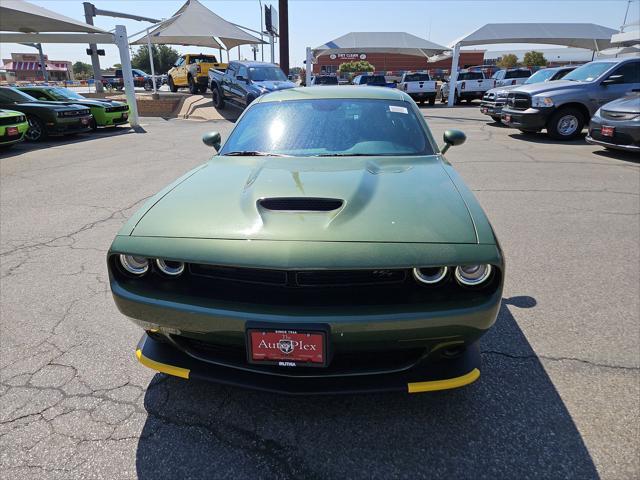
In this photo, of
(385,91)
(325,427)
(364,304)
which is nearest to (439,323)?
(364,304)

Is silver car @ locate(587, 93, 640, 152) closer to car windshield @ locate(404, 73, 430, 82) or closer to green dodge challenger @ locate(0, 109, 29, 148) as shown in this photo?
green dodge challenger @ locate(0, 109, 29, 148)

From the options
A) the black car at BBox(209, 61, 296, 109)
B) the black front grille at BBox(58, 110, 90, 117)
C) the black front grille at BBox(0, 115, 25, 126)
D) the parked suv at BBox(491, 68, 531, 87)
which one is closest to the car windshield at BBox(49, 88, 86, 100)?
the black front grille at BBox(58, 110, 90, 117)

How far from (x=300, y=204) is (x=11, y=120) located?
1051cm

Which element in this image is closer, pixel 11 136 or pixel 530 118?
pixel 11 136

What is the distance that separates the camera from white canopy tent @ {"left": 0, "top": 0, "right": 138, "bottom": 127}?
13966 mm

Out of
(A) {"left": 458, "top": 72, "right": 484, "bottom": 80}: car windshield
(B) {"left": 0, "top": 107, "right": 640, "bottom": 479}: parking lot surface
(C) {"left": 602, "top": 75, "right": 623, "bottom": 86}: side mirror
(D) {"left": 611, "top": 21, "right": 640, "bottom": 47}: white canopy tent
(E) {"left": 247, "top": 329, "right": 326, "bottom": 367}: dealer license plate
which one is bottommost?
(B) {"left": 0, "top": 107, "right": 640, "bottom": 479}: parking lot surface

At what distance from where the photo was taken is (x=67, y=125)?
37.2 feet

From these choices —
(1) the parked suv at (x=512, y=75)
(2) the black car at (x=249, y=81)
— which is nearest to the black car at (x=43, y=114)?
(2) the black car at (x=249, y=81)

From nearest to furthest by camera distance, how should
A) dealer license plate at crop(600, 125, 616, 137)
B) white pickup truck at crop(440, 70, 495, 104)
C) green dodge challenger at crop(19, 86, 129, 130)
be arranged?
dealer license plate at crop(600, 125, 616, 137)
green dodge challenger at crop(19, 86, 129, 130)
white pickup truck at crop(440, 70, 495, 104)

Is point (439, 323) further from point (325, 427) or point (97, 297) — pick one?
point (97, 297)

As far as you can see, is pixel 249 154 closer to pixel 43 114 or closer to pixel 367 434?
pixel 367 434

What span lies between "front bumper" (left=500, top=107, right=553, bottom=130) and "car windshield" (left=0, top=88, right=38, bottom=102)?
13.3 meters

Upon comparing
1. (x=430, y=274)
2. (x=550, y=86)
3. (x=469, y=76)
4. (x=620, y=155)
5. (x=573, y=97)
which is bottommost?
(x=620, y=155)

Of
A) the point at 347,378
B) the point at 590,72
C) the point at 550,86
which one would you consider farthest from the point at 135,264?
the point at 590,72
